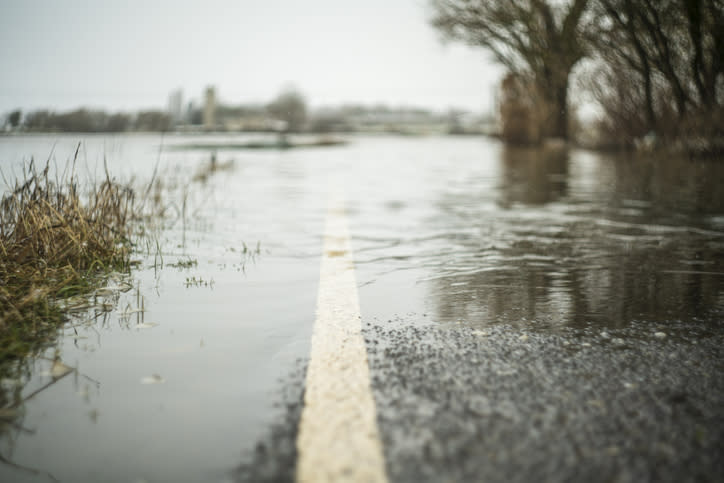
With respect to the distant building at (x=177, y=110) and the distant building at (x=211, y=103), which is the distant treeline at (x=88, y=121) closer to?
the distant building at (x=177, y=110)

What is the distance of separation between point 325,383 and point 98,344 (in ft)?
4.28

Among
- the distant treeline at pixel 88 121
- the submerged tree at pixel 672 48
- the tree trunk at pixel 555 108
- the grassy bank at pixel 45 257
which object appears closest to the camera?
the grassy bank at pixel 45 257

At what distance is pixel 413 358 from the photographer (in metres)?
3.31

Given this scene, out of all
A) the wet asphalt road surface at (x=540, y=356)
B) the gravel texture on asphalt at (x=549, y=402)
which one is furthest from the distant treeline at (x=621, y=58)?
the gravel texture on asphalt at (x=549, y=402)

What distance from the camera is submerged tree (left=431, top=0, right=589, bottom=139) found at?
25.5 metres

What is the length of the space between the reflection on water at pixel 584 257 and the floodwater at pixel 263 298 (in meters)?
0.02

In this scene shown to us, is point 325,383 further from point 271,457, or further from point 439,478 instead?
point 439,478

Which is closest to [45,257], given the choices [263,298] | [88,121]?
[263,298]

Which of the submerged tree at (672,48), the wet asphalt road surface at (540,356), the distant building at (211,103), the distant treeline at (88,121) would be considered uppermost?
the submerged tree at (672,48)

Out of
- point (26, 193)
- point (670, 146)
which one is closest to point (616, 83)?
point (670, 146)

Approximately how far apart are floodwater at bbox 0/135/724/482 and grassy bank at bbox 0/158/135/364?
0.20 m

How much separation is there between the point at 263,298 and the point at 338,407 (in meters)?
1.97

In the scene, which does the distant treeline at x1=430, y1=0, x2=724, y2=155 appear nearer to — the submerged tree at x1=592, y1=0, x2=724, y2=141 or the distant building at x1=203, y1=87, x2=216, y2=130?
the submerged tree at x1=592, y1=0, x2=724, y2=141

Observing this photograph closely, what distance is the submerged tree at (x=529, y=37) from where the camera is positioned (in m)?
25.5
